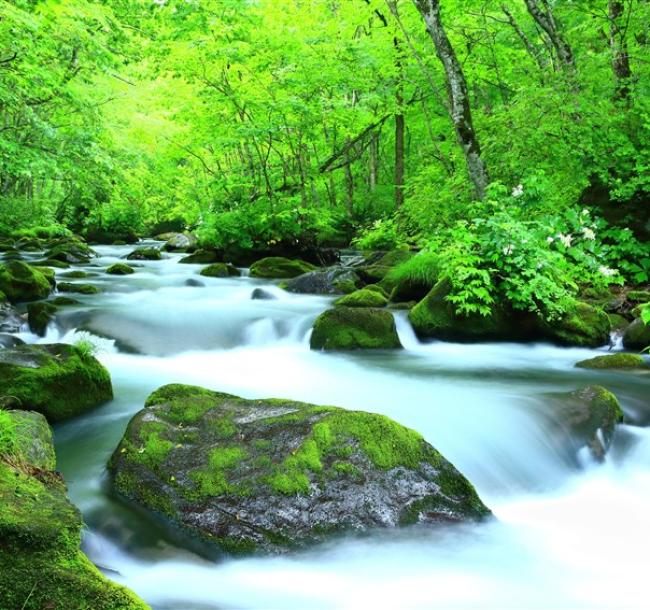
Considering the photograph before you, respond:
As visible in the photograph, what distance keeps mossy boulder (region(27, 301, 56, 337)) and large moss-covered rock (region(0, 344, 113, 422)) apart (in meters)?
3.18

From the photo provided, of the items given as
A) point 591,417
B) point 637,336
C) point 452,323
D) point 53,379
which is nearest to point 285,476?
point 53,379

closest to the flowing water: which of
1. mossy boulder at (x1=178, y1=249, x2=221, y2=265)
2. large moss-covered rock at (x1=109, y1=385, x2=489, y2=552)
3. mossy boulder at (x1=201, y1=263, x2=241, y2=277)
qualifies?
Answer: large moss-covered rock at (x1=109, y1=385, x2=489, y2=552)

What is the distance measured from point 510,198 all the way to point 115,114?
12.0m

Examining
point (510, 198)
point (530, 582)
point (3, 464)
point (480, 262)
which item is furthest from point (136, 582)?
point (510, 198)

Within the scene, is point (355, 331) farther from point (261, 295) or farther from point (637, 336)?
point (261, 295)

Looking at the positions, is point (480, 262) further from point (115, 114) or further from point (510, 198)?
point (115, 114)

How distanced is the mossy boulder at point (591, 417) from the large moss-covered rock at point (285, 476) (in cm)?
158

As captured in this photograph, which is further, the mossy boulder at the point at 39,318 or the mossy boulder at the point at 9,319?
the mossy boulder at the point at 39,318

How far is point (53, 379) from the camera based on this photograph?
16.0 feet

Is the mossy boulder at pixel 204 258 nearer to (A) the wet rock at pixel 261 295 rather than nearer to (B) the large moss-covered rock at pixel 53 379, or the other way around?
(A) the wet rock at pixel 261 295

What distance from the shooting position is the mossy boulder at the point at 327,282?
39.4 ft

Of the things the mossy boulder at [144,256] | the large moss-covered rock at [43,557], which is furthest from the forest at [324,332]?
the mossy boulder at [144,256]

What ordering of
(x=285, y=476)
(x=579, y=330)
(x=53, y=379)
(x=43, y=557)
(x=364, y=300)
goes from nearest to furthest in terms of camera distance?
(x=43, y=557)
(x=285, y=476)
(x=53, y=379)
(x=579, y=330)
(x=364, y=300)

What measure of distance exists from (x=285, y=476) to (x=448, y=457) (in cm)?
167
